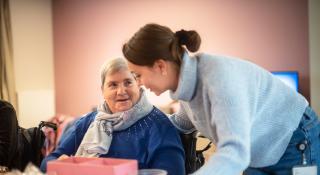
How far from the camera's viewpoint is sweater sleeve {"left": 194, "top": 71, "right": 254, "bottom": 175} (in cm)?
111

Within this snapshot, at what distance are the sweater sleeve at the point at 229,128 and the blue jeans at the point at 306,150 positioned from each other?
34cm

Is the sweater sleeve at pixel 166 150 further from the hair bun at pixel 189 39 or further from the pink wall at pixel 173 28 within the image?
the pink wall at pixel 173 28

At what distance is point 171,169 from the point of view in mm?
1533

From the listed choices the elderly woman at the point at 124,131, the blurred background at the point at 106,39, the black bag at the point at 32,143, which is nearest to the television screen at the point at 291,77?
the blurred background at the point at 106,39

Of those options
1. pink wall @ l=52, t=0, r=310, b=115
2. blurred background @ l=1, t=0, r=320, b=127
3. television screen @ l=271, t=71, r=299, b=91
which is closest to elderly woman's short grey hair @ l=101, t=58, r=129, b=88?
pink wall @ l=52, t=0, r=310, b=115

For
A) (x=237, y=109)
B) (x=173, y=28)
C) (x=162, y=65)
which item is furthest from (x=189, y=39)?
(x=173, y=28)

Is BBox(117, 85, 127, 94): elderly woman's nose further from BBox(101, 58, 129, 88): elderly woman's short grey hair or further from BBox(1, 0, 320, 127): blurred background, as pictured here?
BBox(1, 0, 320, 127): blurred background

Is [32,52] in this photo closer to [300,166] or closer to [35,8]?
[35,8]

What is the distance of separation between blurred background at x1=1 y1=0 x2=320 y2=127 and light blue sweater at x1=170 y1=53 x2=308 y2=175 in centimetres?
296

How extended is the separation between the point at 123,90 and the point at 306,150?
2.71 feet

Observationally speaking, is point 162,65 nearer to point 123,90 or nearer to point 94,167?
point 94,167

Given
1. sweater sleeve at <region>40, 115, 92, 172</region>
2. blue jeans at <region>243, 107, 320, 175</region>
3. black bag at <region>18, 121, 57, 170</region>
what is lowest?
black bag at <region>18, 121, 57, 170</region>

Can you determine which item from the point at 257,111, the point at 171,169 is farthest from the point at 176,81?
the point at 171,169

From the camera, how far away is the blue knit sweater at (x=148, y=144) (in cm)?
159
